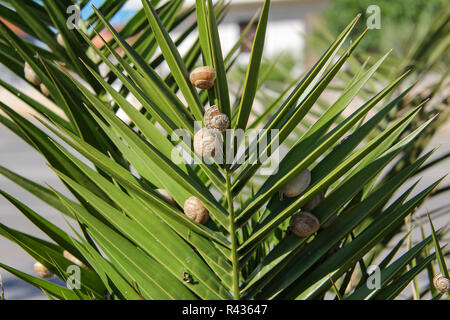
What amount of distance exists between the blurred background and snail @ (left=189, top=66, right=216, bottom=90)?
29cm

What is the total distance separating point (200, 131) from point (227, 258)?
144mm

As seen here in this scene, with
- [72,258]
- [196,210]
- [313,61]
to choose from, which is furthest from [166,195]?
[313,61]

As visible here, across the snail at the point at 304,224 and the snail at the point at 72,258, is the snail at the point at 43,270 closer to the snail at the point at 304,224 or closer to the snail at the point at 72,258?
the snail at the point at 72,258

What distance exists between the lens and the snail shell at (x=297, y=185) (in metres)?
0.50

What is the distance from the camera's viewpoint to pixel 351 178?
1.73ft

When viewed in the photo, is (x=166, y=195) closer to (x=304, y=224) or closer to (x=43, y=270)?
(x=304, y=224)

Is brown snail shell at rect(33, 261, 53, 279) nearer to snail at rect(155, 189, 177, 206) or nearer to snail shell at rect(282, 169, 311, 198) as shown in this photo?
snail at rect(155, 189, 177, 206)

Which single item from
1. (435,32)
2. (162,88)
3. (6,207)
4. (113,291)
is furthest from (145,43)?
(6,207)

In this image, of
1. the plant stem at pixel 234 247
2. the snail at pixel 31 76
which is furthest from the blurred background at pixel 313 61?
the plant stem at pixel 234 247

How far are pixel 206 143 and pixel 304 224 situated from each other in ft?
0.44

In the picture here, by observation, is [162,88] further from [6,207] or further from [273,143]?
[6,207]

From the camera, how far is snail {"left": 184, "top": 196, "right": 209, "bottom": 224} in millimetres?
508

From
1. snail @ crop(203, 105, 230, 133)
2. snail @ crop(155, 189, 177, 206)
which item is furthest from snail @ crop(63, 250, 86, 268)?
snail @ crop(203, 105, 230, 133)

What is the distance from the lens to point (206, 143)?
478 mm
